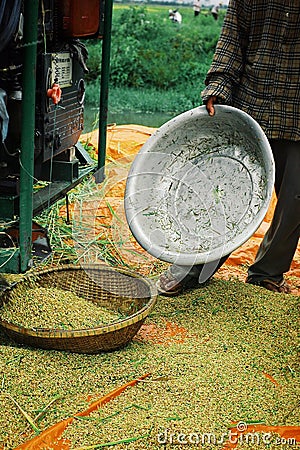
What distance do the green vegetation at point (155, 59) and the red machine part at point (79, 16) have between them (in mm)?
7218

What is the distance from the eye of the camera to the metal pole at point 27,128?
2598mm

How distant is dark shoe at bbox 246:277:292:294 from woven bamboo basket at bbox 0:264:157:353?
0.91 meters

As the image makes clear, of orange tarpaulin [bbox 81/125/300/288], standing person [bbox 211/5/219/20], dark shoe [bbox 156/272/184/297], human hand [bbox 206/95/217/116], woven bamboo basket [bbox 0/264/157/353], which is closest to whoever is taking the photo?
woven bamboo basket [bbox 0/264/157/353]

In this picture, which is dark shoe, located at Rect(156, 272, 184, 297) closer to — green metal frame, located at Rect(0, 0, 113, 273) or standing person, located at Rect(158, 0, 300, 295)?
standing person, located at Rect(158, 0, 300, 295)

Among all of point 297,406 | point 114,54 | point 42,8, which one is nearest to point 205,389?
point 297,406

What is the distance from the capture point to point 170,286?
3373mm

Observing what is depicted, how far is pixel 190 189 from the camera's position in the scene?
3275 mm

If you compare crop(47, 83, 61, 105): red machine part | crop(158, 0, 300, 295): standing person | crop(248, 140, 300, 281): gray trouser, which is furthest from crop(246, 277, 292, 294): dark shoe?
crop(47, 83, 61, 105): red machine part

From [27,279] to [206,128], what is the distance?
1135 mm

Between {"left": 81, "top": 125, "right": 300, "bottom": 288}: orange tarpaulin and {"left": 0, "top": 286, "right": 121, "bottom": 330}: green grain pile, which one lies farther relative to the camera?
{"left": 81, "top": 125, "right": 300, "bottom": 288}: orange tarpaulin

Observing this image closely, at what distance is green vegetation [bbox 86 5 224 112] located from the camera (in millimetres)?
11141

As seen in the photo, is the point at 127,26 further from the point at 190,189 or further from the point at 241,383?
the point at 241,383

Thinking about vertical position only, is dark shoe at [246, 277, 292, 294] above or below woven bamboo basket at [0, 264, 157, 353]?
below

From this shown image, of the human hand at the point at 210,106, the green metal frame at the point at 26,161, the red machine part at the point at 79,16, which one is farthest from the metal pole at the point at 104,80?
the green metal frame at the point at 26,161
